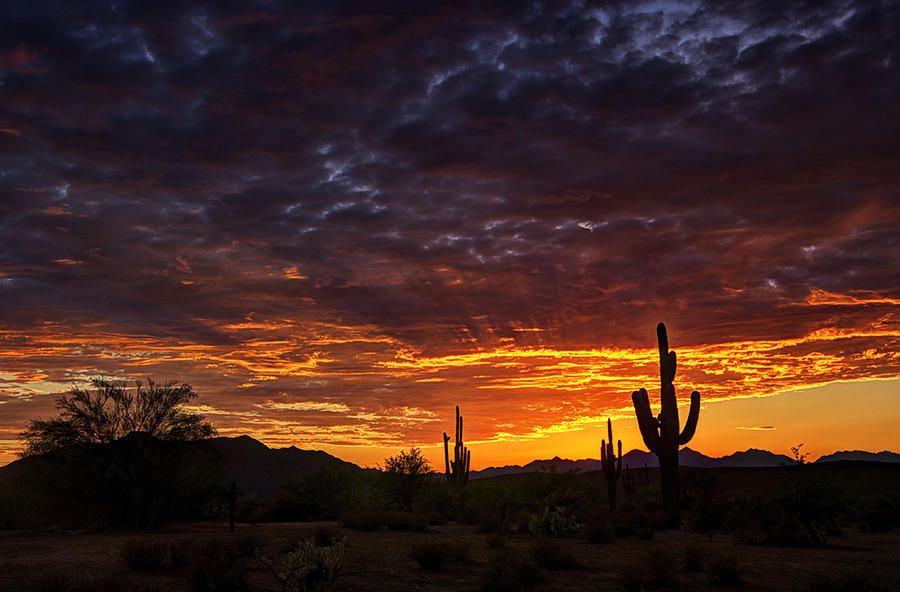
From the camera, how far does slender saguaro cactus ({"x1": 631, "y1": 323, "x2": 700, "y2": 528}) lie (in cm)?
3297

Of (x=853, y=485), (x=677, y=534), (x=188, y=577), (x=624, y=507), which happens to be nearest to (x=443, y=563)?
(x=188, y=577)

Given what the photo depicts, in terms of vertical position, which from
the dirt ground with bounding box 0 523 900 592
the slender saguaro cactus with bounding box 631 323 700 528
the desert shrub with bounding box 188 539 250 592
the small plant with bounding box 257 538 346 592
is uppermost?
the slender saguaro cactus with bounding box 631 323 700 528

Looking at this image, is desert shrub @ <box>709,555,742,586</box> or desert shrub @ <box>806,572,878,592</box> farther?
desert shrub @ <box>709,555,742,586</box>

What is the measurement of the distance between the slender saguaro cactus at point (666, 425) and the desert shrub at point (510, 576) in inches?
770

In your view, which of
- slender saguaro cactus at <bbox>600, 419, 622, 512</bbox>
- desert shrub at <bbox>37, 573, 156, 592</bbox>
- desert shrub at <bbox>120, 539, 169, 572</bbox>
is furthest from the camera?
slender saguaro cactus at <bbox>600, 419, 622, 512</bbox>

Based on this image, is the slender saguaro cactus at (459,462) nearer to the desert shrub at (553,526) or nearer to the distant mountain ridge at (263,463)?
the desert shrub at (553,526)

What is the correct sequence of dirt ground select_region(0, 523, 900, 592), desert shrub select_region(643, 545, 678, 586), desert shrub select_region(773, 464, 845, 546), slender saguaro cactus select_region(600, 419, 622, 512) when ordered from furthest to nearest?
slender saguaro cactus select_region(600, 419, 622, 512)
desert shrub select_region(773, 464, 845, 546)
desert shrub select_region(643, 545, 678, 586)
dirt ground select_region(0, 523, 900, 592)

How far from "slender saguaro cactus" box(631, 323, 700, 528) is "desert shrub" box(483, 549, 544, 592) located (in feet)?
64.1

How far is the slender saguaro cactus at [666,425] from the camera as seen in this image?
1298 inches

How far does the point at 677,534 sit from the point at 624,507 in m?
14.9

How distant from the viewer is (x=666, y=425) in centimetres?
3322

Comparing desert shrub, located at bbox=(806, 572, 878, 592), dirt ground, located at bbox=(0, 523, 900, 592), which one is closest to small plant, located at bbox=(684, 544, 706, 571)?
dirt ground, located at bbox=(0, 523, 900, 592)

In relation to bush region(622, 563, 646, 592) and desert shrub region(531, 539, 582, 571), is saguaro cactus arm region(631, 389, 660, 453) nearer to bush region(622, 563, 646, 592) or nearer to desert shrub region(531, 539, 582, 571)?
desert shrub region(531, 539, 582, 571)

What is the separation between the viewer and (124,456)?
108 feet
